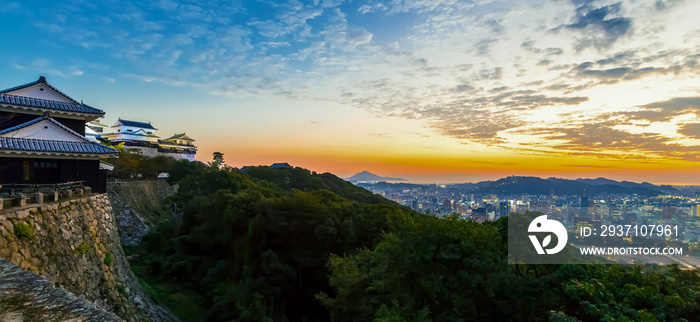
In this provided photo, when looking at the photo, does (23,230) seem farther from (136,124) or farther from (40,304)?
(136,124)

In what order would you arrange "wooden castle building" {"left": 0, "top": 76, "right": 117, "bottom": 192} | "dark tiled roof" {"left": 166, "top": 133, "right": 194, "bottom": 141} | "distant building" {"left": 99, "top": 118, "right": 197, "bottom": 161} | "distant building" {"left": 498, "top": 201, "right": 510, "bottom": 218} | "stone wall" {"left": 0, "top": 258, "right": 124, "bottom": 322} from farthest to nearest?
"dark tiled roof" {"left": 166, "top": 133, "right": 194, "bottom": 141} → "distant building" {"left": 99, "top": 118, "right": 197, "bottom": 161} → "distant building" {"left": 498, "top": 201, "right": 510, "bottom": 218} → "wooden castle building" {"left": 0, "top": 76, "right": 117, "bottom": 192} → "stone wall" {"left": 0, "top": 258, "right": 124, "bottom": 322}

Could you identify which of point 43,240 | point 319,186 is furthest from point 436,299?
point 319,186

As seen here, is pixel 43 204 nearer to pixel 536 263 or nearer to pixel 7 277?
pixel 7 277

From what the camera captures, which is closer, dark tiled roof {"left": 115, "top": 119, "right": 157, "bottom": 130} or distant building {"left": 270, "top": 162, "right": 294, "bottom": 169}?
dark tiled roof {"left": 115, "top": 119, "right": 157, "bottom": 130}

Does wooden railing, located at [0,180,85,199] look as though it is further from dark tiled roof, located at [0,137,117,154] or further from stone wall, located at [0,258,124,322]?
stone wall, located at [0,258,124,322]

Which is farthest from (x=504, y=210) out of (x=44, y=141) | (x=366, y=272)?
(x=44, y=141)

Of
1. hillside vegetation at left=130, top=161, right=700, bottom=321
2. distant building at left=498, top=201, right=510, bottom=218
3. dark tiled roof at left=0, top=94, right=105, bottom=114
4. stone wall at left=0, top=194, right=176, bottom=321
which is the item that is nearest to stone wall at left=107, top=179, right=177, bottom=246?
hillside vegetation at left=130, top=161, right=700, bottom=321
